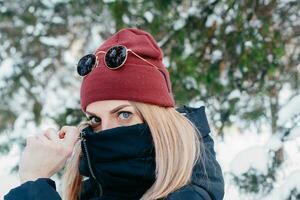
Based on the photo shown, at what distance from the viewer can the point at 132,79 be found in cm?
200

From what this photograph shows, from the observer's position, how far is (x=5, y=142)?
6.62 meters

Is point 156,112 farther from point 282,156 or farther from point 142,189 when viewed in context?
point 282,156

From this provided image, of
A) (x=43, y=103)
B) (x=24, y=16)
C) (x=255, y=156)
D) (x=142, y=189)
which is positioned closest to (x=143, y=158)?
(x=142, y=189)

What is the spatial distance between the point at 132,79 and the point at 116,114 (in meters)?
0.15

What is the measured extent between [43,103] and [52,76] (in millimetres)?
535

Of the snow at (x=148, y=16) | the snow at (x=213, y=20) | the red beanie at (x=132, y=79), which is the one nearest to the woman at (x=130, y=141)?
the red beanie at (x=132, y=79)

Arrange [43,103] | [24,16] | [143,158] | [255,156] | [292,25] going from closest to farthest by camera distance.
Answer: [143,158] → [255,156] → [292,25] → [24,16] → [43,103]

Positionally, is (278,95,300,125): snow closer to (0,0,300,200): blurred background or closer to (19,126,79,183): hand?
(0,0,300,200): blurred background

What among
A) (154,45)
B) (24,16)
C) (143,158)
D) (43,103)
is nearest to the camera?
(143,158)

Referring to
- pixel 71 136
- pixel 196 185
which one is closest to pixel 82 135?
pixel 71 136

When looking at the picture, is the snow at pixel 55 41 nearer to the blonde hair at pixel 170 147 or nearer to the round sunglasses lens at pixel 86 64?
the round sunglasses lens at pixel 86 64

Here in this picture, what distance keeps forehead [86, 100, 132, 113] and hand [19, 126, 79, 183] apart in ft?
0.40

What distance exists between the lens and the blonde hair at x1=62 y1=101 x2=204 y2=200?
1817 millimetres

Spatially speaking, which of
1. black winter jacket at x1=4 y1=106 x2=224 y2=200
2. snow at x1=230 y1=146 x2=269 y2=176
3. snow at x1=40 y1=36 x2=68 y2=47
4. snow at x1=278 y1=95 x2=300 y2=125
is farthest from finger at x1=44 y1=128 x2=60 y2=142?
snow at x1=40 y1=36 x2=68 y2=47
